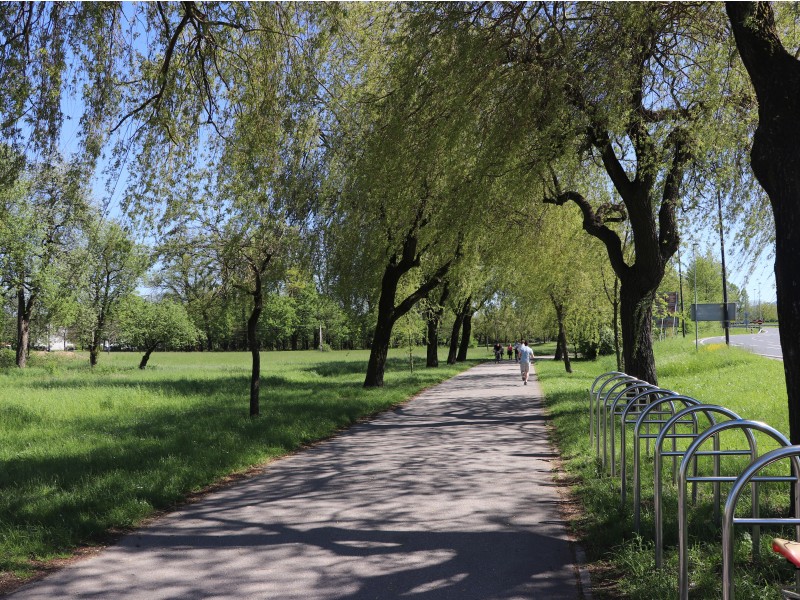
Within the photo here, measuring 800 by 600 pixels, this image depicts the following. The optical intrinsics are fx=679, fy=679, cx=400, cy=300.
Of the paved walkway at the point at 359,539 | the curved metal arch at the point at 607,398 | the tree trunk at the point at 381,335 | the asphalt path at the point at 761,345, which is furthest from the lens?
the asphalt path at the point at 761,345

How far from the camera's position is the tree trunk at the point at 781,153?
5.26m

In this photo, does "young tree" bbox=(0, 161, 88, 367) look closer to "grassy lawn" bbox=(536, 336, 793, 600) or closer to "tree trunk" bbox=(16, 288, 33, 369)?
"tree trunk" bbox=(16, 288, 33, 369)

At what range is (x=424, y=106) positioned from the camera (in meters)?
9.30

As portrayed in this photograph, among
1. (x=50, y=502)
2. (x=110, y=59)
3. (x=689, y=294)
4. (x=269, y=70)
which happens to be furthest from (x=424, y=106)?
(x=689, y=294)

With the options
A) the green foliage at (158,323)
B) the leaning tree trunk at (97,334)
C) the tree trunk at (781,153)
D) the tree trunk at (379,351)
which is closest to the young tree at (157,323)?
the green foliage at (158,323)

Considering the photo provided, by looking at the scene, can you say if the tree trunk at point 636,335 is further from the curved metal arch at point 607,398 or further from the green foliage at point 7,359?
the green foliage at point 7,359

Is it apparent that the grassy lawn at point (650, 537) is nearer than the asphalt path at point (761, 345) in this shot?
Yes

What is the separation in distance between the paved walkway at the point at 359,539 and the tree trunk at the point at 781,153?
242cm

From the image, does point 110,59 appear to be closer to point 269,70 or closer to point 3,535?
point 269,70

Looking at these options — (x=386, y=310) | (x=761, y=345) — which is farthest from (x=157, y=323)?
(x=761, y=345)

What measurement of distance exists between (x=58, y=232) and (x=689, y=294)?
44274 mm

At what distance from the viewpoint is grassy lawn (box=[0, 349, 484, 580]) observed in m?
6.25

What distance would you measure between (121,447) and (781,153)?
9.09 meters

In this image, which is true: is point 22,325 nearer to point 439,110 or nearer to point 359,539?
point 439,110
